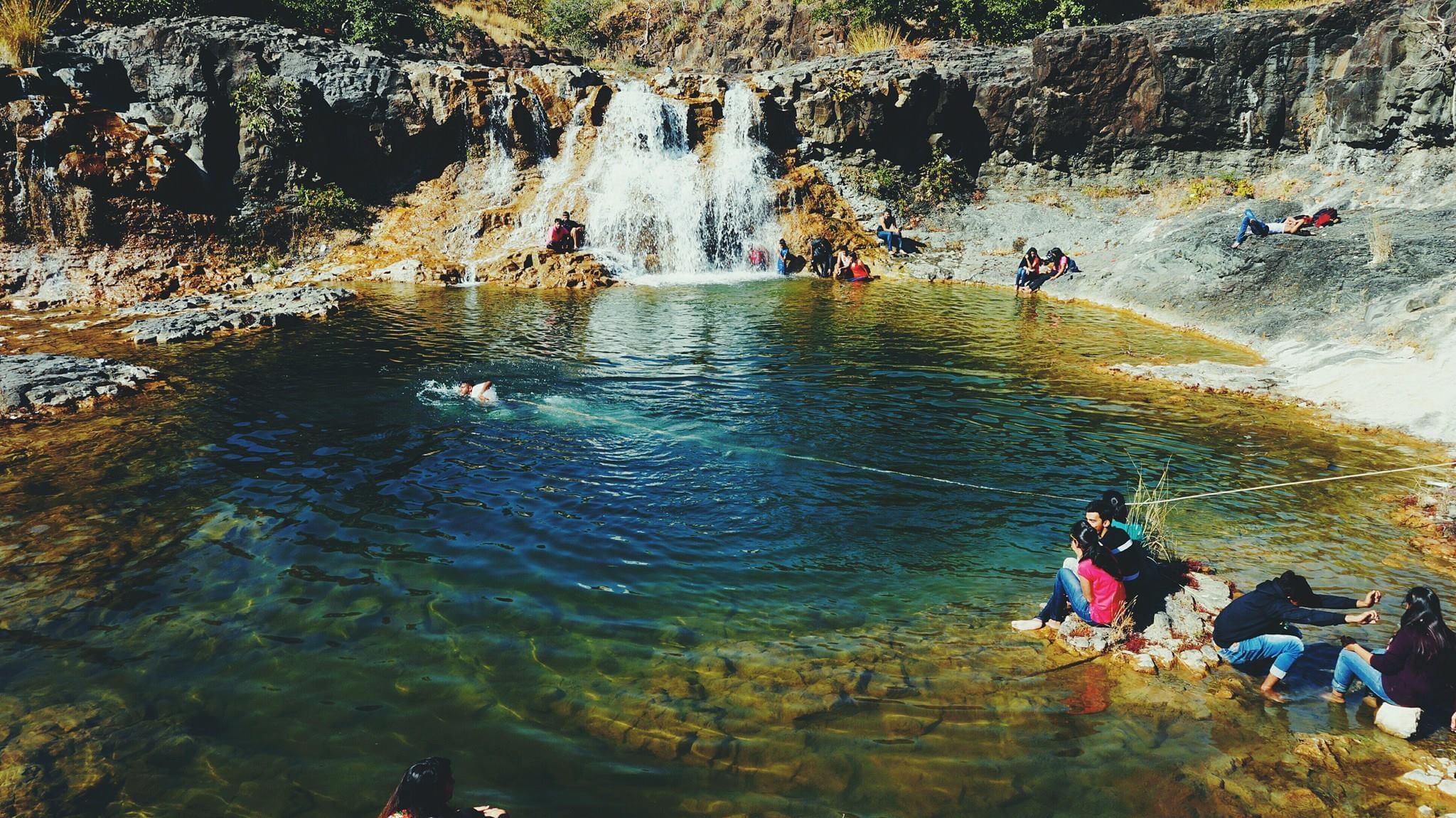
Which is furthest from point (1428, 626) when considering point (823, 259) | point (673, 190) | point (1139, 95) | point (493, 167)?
point (493, 167)

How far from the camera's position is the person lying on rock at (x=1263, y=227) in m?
21.5

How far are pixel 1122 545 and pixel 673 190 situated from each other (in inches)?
1088

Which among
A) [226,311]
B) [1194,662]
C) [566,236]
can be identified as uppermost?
[566,236]

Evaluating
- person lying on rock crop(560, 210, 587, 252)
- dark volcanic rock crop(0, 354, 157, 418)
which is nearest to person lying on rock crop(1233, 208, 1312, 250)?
person lying on rock crop(560, 210, 587, 252)

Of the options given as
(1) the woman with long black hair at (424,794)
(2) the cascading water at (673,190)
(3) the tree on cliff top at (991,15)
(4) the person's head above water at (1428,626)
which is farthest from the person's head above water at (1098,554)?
(3) the tree on cliff top at (991,15)

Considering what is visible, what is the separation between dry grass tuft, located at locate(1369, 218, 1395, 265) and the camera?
17.9 m

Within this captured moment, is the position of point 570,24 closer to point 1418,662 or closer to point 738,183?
point 738,183

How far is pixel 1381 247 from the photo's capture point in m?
18.0

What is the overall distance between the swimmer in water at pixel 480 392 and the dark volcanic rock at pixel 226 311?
9.02 metres

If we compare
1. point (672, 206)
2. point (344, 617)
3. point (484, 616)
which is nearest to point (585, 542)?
point (484, 616)

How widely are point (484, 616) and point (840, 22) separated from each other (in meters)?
45.7

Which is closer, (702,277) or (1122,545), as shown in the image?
(1122,545)

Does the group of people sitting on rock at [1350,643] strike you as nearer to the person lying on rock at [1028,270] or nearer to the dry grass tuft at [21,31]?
the person lying on rock at [1028,270]

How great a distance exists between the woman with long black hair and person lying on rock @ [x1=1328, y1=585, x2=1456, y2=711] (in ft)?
21.5
